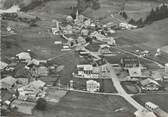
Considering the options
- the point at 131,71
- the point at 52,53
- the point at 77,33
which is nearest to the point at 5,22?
the point at 77,33

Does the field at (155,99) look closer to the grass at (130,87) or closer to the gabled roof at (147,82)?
the grass at (130,87)

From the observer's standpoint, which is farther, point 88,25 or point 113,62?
point 88,25

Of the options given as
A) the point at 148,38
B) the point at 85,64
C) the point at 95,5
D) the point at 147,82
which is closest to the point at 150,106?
the point at 147,82

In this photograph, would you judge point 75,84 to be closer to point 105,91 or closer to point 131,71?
point 105,91

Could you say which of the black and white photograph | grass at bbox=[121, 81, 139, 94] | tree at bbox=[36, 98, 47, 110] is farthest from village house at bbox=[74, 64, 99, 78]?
tree at bbox=[36, 98, 47, 110]

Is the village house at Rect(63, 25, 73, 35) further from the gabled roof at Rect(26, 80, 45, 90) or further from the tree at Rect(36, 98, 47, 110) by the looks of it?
the tree at Rect(36, 98, 47, 110)

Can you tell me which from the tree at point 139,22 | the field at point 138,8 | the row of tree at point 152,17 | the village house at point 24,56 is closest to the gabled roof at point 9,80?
the village house at point 24,56

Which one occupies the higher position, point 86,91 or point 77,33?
point 77,33

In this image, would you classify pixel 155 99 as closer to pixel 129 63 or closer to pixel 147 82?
pixel 147 82

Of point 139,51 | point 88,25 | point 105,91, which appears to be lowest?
point 105,91
